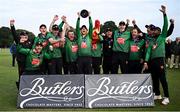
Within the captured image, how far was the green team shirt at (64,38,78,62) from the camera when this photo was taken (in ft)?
36.3

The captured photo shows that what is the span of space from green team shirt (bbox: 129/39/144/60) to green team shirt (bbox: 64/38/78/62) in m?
1.57

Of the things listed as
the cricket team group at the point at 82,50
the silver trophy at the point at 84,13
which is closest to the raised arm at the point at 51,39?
the cricket team group at the point at 82,50

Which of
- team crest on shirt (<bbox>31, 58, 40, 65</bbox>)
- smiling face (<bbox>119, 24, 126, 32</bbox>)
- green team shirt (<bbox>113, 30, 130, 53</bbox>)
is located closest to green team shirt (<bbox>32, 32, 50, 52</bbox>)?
team crest on shirt (<bbox>31, 58, 40, 65</bbox>)

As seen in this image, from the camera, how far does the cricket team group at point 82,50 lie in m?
10.4

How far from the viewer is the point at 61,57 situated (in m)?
11.1

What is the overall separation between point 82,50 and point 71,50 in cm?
39

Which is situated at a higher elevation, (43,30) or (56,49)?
(43,30)

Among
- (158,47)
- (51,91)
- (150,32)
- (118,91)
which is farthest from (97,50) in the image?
(51,91)

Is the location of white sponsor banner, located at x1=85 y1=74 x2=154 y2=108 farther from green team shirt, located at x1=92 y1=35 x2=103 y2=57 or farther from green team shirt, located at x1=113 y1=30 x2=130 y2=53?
green team shirt, located at x1=92 y1=35 x2=103 y2=57

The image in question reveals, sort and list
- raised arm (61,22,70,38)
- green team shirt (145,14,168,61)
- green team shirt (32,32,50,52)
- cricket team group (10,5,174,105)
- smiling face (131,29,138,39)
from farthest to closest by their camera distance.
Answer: raised arm (61,22,70,38) → smiling face (131,29,138,39) → green team shirt (32,32,50,52) → cricket team group (10,5,174,105) → green team shirt (145,14,168,61)

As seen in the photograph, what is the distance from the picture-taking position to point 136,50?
431 inches

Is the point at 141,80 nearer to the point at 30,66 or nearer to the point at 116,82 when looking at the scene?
the point at 116,82

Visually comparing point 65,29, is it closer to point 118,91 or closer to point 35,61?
point 35,61

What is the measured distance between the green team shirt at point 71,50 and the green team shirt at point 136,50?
1.57 m
